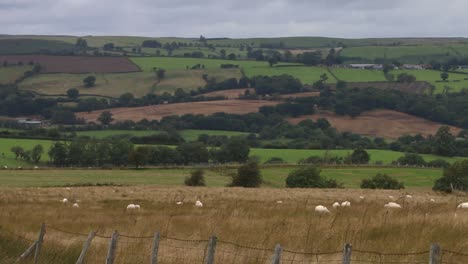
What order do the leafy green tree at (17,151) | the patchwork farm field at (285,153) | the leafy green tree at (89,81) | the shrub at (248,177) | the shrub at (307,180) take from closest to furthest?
1. the shrub at (307,180)
2. the shrub at (248,177)
3. the leafy green tree at (17,151)
4. the patchwork farm field at (285,153)
5. the leafy green tree at (89,81)

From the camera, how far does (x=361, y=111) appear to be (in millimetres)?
140125

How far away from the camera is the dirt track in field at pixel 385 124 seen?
124062 mm

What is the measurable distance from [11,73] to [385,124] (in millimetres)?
93640

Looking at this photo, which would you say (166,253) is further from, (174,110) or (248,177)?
(174,110)

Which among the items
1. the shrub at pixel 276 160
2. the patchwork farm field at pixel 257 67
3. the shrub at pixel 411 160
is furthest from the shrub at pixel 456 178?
the patchwork farm field at pixel 257 67

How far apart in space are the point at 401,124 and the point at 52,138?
5820 cm

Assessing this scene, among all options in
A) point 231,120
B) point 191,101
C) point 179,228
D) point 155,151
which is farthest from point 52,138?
point 179,228

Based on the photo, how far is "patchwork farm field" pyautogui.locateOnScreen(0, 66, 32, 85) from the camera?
173m

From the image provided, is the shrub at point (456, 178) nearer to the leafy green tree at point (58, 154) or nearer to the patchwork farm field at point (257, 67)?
the leafy green tree at point (58, 154)

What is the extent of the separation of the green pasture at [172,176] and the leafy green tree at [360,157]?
976cm

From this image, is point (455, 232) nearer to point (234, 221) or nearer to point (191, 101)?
point (234, 221)

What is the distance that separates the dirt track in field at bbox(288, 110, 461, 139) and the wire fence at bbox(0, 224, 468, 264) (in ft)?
353

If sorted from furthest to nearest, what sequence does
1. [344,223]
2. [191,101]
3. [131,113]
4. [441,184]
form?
[191,101], [131,113], [441,184], [344,223]

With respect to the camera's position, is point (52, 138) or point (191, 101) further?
point (191, 101)
